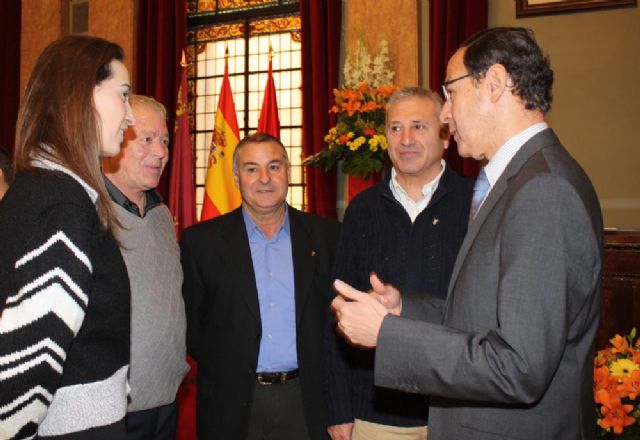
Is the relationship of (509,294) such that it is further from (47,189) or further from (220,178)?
(220,178)

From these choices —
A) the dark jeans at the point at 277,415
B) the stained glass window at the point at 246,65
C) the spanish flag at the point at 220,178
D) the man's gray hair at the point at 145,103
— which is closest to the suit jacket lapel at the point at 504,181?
the dark jeans at the point at 277,415

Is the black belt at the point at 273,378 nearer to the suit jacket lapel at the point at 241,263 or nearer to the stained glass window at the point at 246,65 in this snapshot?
the suit jacket lapel at the point at 241,263

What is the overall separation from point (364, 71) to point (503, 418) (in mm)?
4279

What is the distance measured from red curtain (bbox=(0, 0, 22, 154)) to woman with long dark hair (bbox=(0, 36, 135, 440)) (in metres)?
7.26

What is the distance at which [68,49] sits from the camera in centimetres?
144

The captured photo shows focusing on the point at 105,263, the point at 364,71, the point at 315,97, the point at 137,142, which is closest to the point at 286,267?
the point at 137,142

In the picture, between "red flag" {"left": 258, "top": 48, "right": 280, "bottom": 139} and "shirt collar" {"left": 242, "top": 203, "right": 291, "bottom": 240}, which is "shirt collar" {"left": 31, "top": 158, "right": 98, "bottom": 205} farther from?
"red flag" {"left": 258, "top": 48, "right": 280, "bottom": 139}

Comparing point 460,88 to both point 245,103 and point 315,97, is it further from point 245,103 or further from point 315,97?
point 245,103

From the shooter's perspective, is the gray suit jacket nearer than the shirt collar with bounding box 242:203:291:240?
Yes

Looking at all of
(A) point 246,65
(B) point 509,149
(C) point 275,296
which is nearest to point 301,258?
(C) point 275,296

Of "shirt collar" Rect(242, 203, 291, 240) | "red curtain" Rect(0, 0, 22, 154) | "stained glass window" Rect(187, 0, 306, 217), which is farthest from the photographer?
"red curtain" Rect(0, 0, 22, 154)

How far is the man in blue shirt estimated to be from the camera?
2.40 meters

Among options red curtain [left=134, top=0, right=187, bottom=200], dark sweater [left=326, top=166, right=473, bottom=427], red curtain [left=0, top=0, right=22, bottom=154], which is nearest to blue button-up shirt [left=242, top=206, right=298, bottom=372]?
dark sweater [left=326, top=166, right=473, bottom=427]

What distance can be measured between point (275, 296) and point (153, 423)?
71 cm
